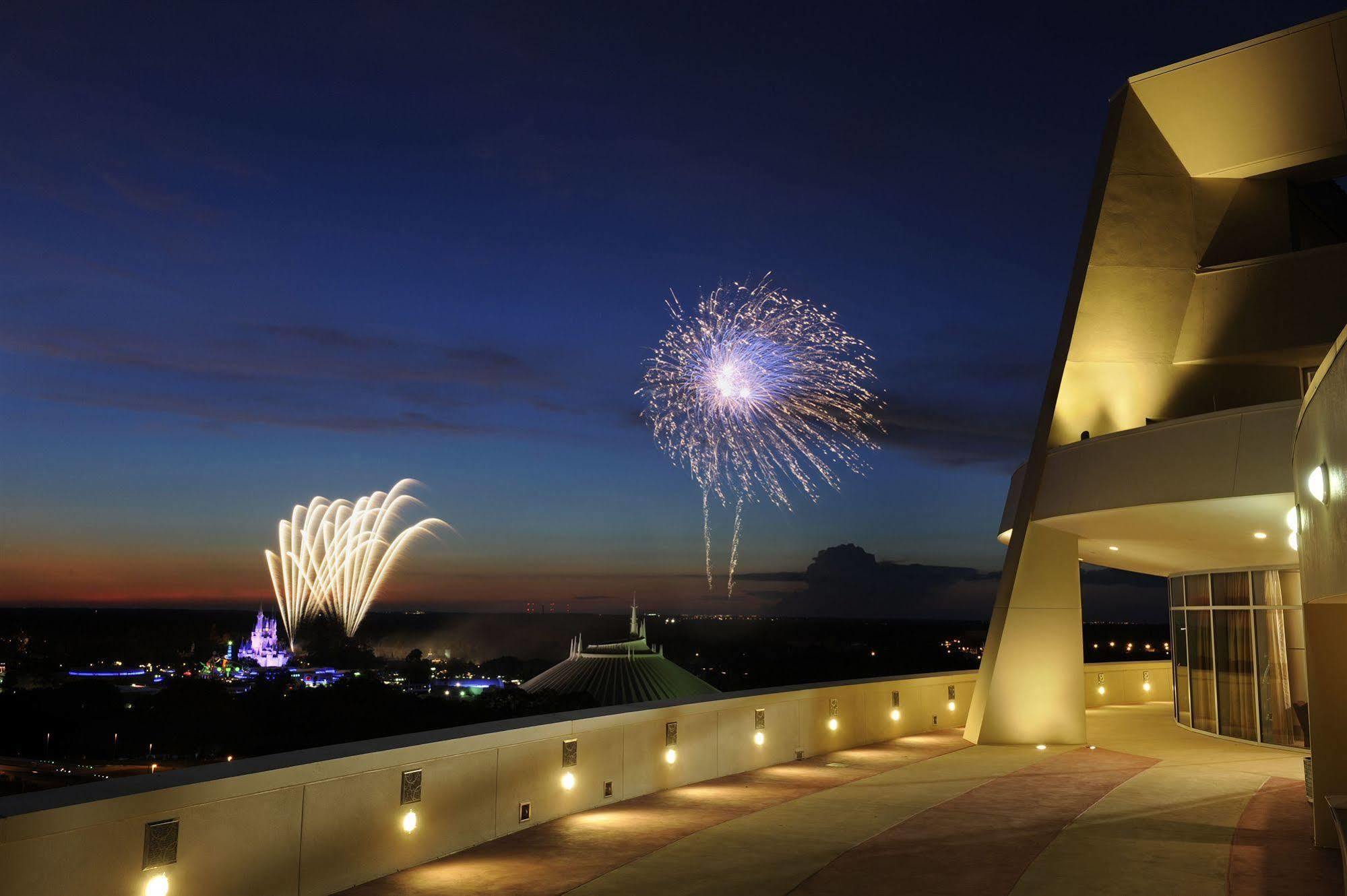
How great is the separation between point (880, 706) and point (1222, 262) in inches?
441

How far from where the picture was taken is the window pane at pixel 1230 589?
2059 cm

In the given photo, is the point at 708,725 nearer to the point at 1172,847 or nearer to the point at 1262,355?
the point at 1172,847

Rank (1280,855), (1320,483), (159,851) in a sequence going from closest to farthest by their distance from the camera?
(159,851) < (1320,483) < (1280,855)

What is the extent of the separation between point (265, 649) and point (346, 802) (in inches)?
5815

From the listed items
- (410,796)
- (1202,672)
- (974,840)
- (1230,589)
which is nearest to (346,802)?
(410,796)

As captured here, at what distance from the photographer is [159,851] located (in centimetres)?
720

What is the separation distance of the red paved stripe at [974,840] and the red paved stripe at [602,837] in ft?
6.30

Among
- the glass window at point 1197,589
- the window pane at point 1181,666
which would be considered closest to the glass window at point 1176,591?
the window pane at point 1181,666

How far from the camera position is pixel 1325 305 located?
19.1 m

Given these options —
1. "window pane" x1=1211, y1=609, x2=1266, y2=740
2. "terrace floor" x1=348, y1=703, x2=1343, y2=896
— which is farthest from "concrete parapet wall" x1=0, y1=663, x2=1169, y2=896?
"window pane" x1=1211, y1=609, x2=1266, y2=740

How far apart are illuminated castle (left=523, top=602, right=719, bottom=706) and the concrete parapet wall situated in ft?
234

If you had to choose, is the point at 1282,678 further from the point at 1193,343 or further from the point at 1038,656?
the point at 1193,343

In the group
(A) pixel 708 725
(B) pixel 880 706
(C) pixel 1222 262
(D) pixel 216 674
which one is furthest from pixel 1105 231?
(D) pixel 216 674

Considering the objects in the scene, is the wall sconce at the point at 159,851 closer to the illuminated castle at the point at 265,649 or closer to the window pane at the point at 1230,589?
the window pane at the point at 1230,589
